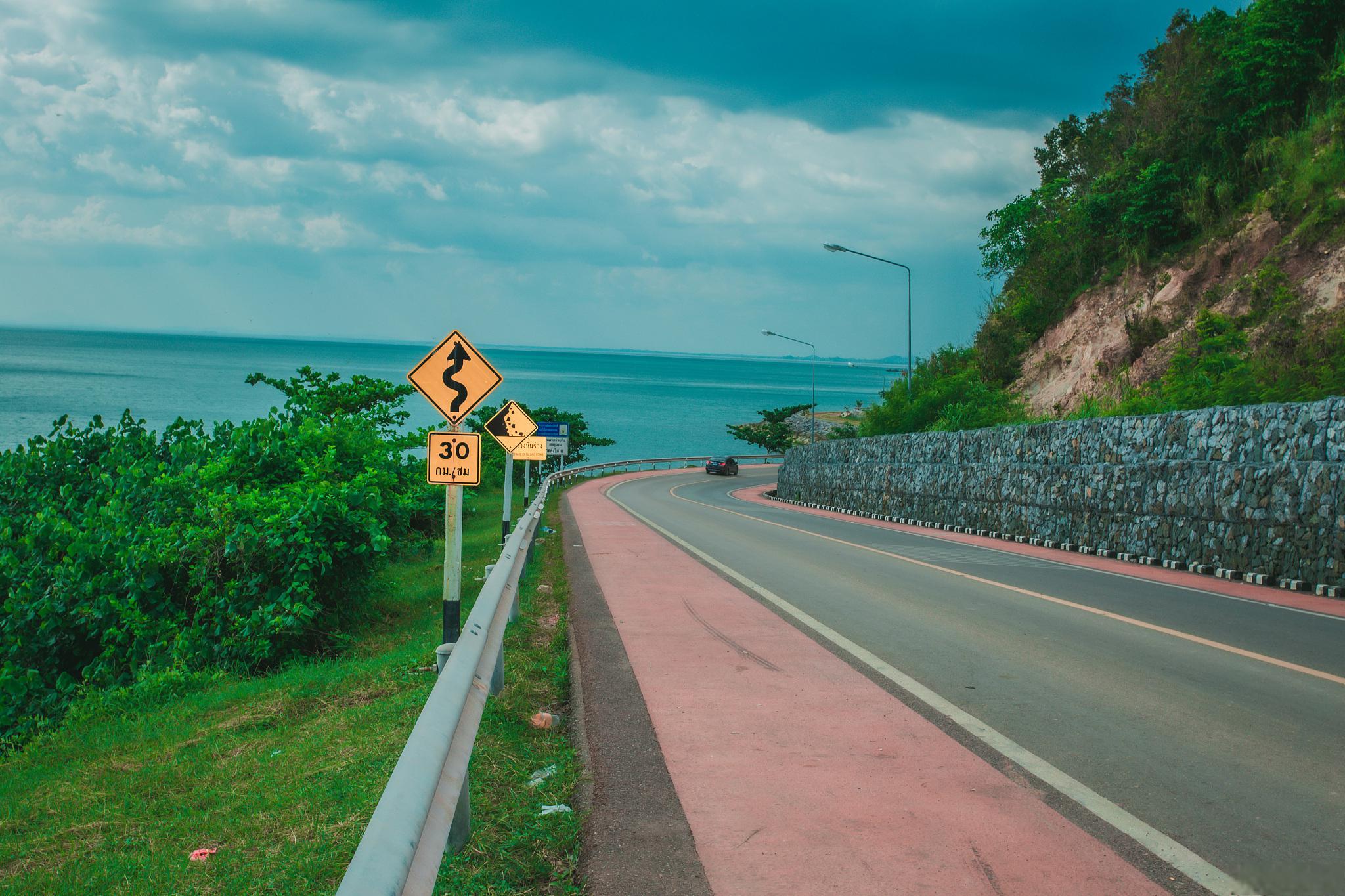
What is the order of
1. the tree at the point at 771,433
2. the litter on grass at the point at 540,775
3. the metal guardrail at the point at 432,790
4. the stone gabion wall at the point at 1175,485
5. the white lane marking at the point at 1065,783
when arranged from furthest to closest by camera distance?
the tree at the point at 771,433 → the stone gabion wall at the point at 1175,485 → the litter on grass at the point at 540,775 → the white lane marking at the point at 1065,783 → the metal guardrail at the point at 432,790

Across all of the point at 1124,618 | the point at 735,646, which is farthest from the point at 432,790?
the point at 1124,618

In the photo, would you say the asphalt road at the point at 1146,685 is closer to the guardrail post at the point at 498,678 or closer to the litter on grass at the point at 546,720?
the litter on grass at the point at 546,720

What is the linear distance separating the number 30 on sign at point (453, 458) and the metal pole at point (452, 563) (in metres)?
0.11

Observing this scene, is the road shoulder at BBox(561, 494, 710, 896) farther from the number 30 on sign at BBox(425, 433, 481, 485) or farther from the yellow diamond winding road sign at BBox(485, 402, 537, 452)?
the yellow diamond winding road sign at BBox(485, 402, 537, 452)

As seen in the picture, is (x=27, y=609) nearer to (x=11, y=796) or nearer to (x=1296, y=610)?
(x=11, y=796)

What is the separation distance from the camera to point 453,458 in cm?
844

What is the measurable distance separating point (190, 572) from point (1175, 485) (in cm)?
1456

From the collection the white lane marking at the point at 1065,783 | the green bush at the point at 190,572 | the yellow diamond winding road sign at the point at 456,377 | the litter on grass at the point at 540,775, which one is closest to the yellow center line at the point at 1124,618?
the white lane marking at the point at 1065,783

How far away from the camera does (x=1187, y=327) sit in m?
28.0

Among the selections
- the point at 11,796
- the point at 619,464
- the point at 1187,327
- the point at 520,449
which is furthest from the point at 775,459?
the point at 11,796

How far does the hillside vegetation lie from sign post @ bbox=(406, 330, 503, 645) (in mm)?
16233

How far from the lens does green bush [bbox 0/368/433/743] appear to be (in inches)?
443

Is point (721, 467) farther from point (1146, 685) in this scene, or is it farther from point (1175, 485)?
point (1146, 685)

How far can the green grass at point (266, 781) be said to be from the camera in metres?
4.34
